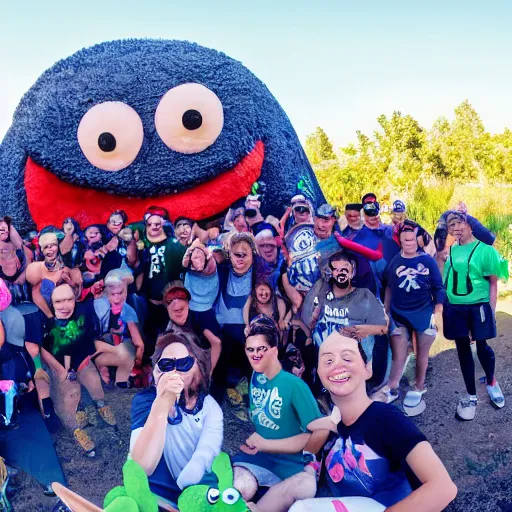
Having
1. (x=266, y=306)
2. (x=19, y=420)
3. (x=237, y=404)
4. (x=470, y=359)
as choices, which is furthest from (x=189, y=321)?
(x=470, y=359)

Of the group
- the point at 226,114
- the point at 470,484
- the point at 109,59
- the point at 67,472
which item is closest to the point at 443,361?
the point at 470,484

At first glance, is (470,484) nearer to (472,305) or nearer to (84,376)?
(472,305)

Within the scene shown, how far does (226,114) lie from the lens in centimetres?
426

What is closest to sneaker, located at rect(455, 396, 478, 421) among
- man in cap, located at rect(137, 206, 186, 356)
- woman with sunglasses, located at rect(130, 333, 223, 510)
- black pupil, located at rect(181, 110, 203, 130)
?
woman with sunglasses, located at rect(130, 333, 223, 510)

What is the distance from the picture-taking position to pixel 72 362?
350cm

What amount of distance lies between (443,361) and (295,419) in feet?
7.39

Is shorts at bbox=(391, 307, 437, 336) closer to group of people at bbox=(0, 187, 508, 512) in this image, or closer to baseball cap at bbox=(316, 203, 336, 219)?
group of people at bbox=(0, 187, 508, 512)

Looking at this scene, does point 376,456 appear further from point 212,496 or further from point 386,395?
point 386,395

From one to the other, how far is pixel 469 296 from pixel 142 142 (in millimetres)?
2615

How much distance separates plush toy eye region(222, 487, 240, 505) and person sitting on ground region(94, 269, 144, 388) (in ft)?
5.47

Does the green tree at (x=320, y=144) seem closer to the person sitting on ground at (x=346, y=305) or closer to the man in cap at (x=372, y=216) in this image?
the man in cap at (x=372, y=216)

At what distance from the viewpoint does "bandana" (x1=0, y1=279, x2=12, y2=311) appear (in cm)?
325

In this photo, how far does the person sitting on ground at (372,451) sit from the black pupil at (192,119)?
2438 mm

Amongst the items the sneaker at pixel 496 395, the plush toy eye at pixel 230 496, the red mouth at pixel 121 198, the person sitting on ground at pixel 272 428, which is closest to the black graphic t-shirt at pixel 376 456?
the person sitting on ground at pixel 272 428
